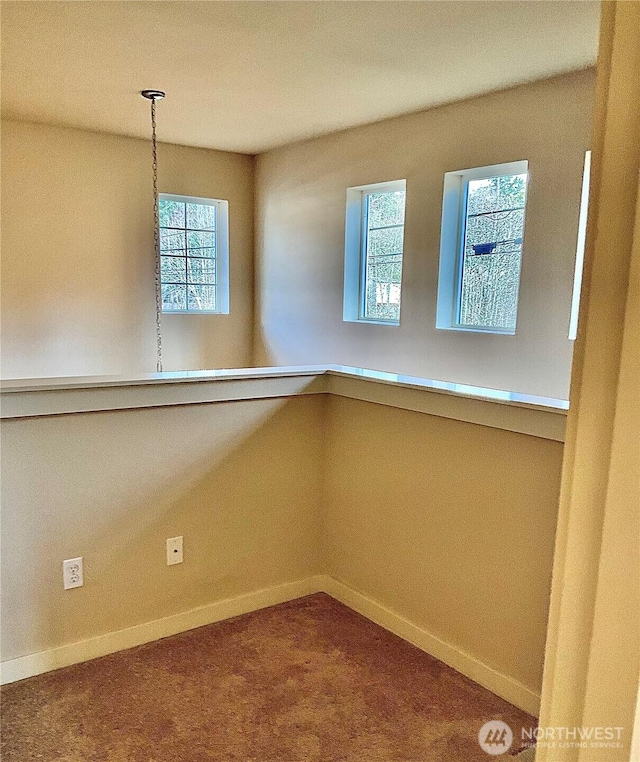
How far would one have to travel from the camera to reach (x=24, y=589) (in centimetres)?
204

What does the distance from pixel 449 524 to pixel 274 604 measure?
92cm

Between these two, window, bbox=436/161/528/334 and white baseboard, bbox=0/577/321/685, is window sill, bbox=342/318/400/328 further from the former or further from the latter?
white baseboard, bbox=0/577/321/685

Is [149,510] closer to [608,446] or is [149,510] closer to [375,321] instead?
[608,446]

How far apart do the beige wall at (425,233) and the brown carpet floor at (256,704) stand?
6.04 ft

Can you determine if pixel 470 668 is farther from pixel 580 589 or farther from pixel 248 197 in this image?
pixel 248 197

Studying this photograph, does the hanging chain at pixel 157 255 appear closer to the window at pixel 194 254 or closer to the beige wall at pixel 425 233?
the window at pixel 194 254

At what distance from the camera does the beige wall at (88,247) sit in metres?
4.38

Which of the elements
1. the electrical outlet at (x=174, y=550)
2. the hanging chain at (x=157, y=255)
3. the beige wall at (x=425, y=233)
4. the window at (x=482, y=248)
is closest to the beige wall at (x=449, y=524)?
the electrical outlet at (x=174, y=550)

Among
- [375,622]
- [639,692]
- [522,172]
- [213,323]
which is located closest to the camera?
[639,692]

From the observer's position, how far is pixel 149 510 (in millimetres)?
2283

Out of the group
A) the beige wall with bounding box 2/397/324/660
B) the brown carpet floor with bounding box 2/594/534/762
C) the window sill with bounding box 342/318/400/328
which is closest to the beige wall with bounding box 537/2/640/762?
the brown carpet floor with bounding box 2/594/534/762

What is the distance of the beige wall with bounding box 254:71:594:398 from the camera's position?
127 inches

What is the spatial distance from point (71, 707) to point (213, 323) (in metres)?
3.87

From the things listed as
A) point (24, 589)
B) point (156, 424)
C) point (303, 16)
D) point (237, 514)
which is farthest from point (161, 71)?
point (24, 589)
